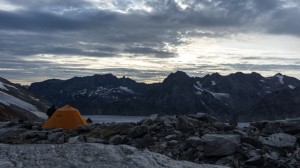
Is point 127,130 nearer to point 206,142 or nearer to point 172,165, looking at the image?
point 206,142

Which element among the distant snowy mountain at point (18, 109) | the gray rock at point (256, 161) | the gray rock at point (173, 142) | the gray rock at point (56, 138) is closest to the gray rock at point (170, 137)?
the gray rock at point (173, 142)

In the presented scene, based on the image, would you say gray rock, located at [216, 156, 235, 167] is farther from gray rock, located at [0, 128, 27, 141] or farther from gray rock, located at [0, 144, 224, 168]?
gray rock, located at [0, 128, 27, 141]

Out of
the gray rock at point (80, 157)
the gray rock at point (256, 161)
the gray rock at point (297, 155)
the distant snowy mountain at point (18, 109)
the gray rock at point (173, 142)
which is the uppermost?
the gray rock at point (80, 157)

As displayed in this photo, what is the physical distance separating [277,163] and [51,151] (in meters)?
7.55

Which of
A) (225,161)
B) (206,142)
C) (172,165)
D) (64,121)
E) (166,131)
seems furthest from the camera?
(64,121)

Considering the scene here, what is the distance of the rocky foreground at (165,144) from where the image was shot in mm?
9789

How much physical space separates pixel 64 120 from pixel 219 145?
9.58m

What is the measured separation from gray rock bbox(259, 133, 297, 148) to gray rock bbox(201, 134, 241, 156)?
2614 mm

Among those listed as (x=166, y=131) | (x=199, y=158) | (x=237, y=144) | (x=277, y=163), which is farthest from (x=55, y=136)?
(x=277, y=163)

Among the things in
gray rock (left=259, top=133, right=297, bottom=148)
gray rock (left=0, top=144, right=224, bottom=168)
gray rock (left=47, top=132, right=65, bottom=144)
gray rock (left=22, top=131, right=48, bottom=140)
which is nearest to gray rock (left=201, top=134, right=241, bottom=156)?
gray rock (left=259, top=133, right=297, bottom=148)

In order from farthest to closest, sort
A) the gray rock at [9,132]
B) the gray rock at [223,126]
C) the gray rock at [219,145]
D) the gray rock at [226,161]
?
the gray rock at [223,126] < the gray rock at [9,132] < the gray rock at [219,145] < the gray rock at [226,161]

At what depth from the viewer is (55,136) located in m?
15.2

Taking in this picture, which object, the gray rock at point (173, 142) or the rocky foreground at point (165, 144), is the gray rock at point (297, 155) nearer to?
the rocky foreground at point (165, 144)

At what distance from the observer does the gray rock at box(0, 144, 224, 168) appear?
918 centimetres
